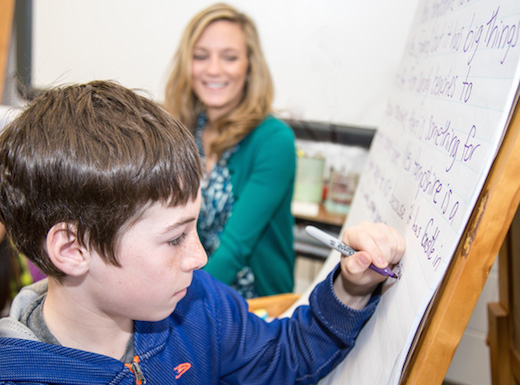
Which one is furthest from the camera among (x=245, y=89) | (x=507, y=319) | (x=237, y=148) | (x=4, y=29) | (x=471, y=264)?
(x=4, y=29)

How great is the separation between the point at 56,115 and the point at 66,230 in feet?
0.49

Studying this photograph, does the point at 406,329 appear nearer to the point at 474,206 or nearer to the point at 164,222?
the point at 474,206

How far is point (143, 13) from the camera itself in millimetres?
2088

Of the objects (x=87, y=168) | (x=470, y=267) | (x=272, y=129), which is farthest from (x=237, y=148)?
(x=470, y=267)

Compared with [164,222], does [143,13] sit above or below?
above

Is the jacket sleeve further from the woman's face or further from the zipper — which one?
the woman's face

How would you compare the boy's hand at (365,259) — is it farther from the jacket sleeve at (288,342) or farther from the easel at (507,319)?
the easel at (507,319)

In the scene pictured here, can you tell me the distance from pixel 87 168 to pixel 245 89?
1.03 metres

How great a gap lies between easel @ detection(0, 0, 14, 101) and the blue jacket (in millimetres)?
2094

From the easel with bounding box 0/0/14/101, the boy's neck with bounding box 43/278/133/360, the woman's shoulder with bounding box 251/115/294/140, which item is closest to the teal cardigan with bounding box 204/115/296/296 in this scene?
the woman's shoulder with bounding box 251/115/294/140

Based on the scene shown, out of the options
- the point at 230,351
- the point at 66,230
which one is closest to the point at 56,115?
the point at 66,230

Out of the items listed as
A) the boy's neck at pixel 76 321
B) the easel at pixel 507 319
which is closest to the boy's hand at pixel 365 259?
the easel at pixel 507 319

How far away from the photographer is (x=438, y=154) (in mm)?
565

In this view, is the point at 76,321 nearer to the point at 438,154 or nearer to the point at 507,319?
the point at 438,154
